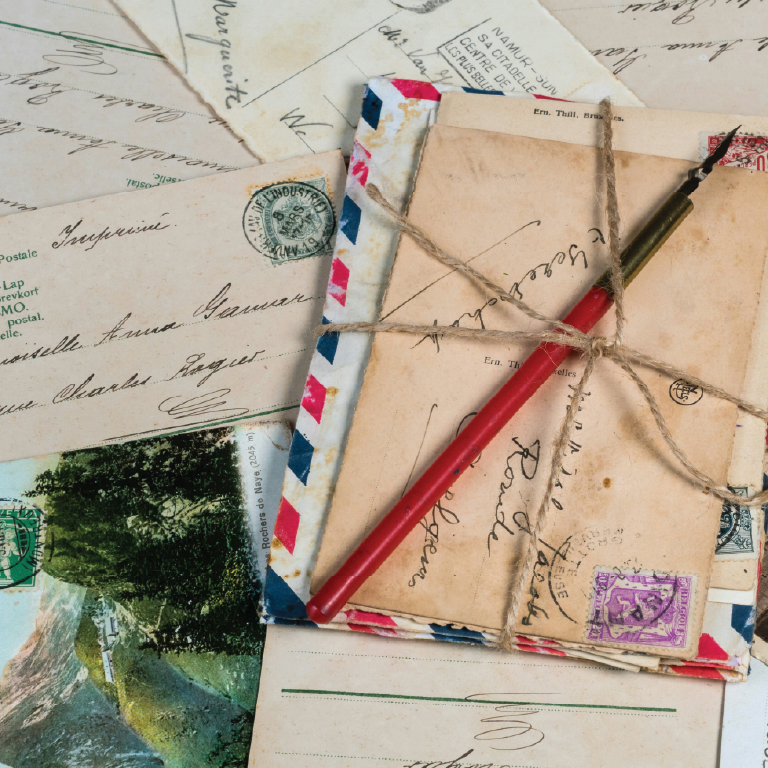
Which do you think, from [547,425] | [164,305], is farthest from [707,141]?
[164,305]

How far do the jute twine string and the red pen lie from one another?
0.02 metres

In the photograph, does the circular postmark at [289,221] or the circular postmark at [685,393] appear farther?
the circular postmark at [289,221]

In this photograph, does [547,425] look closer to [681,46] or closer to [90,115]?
[681,46]

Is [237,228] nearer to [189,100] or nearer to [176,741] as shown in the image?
[189,100]

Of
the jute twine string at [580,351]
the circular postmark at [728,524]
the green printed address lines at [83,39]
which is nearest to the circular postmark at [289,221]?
the jute twine string at [580,351]

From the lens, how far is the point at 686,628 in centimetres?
62

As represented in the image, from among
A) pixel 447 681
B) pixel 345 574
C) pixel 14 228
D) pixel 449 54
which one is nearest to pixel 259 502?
pixel 345 574

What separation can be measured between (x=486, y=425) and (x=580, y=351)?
115 mm

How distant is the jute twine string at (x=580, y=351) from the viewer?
1.96ft

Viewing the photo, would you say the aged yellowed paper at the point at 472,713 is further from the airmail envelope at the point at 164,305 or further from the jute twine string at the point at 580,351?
the airmail envelope at the point at 164,305

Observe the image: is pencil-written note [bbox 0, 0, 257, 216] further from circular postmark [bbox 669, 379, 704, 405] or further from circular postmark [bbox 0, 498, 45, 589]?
circular postmark [bbox 669, 379, 704, 405]

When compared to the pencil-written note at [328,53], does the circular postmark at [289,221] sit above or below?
below

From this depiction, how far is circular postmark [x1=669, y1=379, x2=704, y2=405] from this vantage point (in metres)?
0.62

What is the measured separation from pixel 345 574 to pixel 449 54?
0.56 meters
